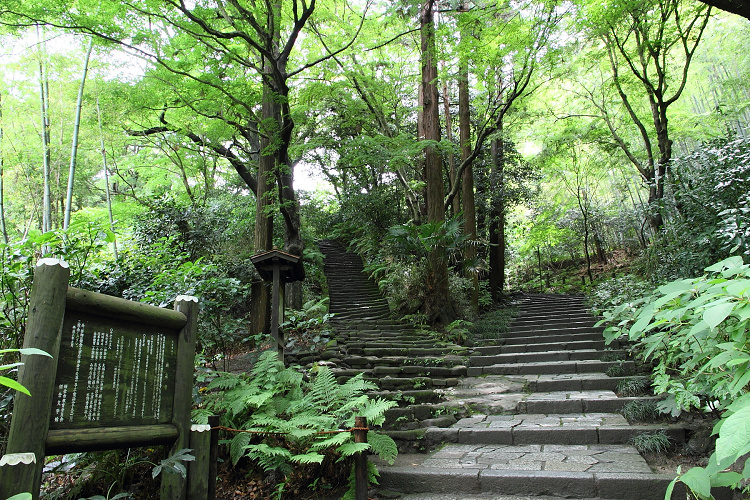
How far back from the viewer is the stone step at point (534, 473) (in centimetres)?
324

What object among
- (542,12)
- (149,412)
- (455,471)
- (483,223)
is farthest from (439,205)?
(149,412)

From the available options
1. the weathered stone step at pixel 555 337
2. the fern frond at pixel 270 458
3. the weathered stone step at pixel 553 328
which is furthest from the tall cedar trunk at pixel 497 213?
the fern frond at pixel 270 458

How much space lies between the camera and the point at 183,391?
2.88 metres

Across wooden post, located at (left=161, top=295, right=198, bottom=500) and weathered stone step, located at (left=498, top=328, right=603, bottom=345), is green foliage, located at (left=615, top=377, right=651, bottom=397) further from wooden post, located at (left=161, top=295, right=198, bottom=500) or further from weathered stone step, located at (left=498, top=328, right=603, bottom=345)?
wooden post, located at (left=161, top=295, right=198, bottom=500)

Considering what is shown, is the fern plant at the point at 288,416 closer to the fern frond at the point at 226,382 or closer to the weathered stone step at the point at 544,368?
the fern frond at the point at 226,382

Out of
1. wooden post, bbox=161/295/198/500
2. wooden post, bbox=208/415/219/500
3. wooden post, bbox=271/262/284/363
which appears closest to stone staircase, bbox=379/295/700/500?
wooden post, bbox=208/415/219/500

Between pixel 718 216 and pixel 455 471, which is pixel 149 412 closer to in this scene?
pixel 455 471

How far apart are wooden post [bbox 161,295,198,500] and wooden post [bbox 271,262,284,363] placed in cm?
282

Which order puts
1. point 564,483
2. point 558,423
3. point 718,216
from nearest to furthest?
1. point 564,483
2. point 558,423
3. point 718,216

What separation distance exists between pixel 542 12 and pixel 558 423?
7.13 metres

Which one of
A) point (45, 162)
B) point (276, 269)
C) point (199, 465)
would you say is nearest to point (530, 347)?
point (276, 269)

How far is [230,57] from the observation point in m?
6.27

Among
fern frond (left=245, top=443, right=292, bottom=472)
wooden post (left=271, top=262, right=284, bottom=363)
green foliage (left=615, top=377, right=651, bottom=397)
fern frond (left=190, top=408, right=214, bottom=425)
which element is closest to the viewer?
fern frond (left=245, top=443, right=292, bottom=472)

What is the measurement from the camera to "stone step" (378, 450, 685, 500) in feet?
10.6
